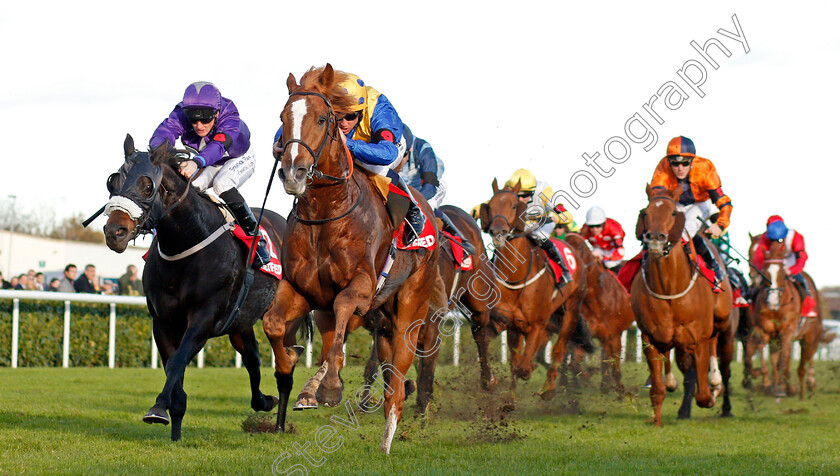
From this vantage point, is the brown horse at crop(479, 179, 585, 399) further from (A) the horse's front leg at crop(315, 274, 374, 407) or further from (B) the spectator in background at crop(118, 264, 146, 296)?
(B) the spectator in background at crop(118, 264, 146, 296)

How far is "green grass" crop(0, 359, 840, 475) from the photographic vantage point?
4926 mm

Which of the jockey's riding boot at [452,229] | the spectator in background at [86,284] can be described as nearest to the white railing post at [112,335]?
the spectator in background at [86,284]

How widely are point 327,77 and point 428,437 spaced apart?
279cm

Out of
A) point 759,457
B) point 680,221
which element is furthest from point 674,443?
point 680,221

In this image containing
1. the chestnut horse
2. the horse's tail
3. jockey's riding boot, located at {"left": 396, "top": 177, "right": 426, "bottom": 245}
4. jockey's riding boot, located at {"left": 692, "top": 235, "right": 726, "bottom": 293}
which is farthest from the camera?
the horse's tail

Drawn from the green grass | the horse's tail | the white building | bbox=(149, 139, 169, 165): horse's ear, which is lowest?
the green grass

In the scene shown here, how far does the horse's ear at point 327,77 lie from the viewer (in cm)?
490

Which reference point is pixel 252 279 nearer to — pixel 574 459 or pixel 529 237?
pixel 574 459

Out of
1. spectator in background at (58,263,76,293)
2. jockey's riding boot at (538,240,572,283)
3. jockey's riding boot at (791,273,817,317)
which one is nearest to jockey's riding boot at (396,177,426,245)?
jockey's riding boot at (538,240,572,283)

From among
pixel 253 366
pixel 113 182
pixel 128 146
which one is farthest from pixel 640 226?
pixel 113 182

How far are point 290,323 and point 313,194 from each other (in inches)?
29.3

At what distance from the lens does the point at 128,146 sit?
5371 millimetres

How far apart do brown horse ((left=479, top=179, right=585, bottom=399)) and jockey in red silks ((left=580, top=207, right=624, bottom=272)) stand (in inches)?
151

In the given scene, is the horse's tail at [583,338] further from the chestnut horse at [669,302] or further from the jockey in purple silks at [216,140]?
the jockey in purple silks at [216,140]
